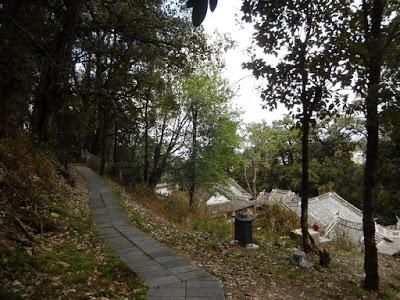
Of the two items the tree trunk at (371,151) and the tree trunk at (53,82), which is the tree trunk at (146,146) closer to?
the tree trunk at (53,82)

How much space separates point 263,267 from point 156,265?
8.34 feet

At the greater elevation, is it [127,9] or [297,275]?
[127,9]

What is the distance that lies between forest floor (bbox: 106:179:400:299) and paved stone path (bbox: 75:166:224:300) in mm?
333

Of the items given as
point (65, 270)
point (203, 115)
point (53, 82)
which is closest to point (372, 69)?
point (65, 270)

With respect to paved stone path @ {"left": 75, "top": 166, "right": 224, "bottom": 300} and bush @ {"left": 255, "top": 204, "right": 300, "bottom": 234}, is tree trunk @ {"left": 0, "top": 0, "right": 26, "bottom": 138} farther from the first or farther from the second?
bush @ {"left": 255, "top": 204, "right": 300, "bottom": 234}

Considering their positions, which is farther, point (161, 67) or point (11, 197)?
point (161, 67)

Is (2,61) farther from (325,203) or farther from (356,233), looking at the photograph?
(325,203)

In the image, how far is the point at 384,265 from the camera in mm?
12844

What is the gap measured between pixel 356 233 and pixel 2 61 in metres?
22.7

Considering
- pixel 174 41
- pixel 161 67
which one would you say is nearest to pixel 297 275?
pixel 174 41

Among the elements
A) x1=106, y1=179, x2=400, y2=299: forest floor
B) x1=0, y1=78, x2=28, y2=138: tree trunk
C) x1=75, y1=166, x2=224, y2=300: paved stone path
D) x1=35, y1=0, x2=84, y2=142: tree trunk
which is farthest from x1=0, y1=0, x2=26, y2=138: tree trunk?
x1=106, y1=179, x2=400, y2=299: forest floor

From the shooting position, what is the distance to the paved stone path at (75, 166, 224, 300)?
6.02 meters

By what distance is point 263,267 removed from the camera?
8.28m

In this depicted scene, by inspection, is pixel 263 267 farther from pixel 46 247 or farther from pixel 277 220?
pixel 277 220
